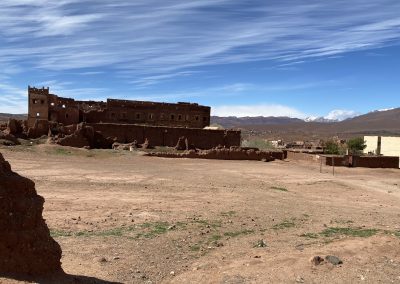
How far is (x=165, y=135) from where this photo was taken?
4409 centimetres

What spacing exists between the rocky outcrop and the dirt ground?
12.1 inches

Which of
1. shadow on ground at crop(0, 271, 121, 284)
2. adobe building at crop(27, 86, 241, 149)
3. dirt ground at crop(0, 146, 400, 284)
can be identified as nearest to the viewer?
shadow on ground at crop(0, 271, 121, 284)

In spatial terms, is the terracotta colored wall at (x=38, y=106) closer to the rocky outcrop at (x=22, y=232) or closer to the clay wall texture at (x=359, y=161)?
the clay wall texture at (x=359, y=161)

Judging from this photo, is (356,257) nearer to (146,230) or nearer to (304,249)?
(304,249)

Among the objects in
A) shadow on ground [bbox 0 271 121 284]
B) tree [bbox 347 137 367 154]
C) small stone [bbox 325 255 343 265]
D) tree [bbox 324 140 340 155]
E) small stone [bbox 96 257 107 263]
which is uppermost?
tree [bbox 347 137 367 154]

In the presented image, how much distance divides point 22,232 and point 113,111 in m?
46.5

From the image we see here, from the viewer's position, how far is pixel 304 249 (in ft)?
31.1

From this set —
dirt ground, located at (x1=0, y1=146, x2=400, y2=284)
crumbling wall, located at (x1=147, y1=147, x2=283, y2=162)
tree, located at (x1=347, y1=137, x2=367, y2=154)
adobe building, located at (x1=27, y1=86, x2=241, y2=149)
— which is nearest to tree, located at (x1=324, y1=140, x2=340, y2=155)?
tree, located at (x1=347, y1=137, x2=367, y2=154)

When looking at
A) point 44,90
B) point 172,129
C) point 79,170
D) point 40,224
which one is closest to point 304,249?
point 40,224

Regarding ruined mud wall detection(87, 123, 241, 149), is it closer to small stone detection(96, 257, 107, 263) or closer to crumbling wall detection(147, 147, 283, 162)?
crumbling wall detection(147, 147, 283, 162)

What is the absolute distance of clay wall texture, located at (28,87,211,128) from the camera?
4606 cm

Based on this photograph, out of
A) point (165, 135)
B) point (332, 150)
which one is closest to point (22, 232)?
point (165, 135)

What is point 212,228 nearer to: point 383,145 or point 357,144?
point 383,145

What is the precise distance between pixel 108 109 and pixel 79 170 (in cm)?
2719
